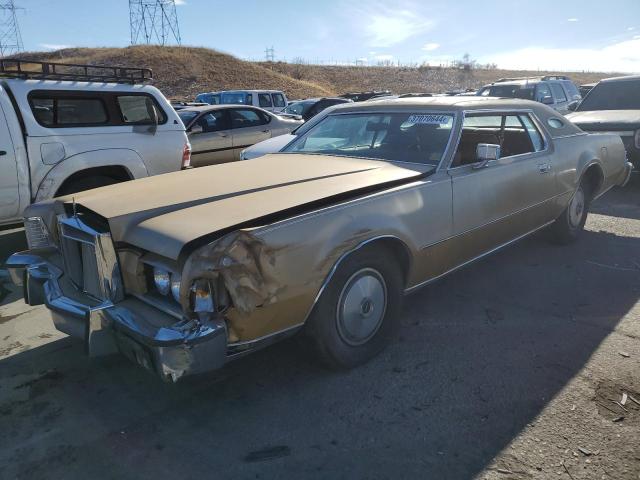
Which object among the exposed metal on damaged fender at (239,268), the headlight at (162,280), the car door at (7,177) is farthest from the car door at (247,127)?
the exposed metal on damaged fender at (239,268)

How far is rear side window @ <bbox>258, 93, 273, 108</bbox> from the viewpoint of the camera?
1730 centimetres

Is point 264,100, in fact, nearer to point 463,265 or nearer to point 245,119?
point 245,119

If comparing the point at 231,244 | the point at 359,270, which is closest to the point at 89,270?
the point at 231,244

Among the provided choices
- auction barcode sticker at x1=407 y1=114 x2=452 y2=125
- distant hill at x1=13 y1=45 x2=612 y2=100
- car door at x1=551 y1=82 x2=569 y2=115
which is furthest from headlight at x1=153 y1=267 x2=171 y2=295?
distant hill at x1=13 y1=45 x2=612 y2=100

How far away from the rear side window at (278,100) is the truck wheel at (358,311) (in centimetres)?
1530

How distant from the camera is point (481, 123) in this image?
167 inches

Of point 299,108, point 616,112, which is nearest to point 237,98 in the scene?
point 299,108

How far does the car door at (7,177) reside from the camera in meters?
5.16

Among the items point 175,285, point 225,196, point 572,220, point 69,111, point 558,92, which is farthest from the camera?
point 558,92

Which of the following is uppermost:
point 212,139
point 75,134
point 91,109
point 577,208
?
point 91,109

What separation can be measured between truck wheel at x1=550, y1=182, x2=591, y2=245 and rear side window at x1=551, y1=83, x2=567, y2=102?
8.43 meters

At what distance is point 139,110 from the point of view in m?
6.35

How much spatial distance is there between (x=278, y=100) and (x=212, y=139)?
Answer: 348 inches

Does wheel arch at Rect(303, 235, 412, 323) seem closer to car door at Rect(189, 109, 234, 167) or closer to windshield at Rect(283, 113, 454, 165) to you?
windshield at Rect(283, 113, 454, 165)
